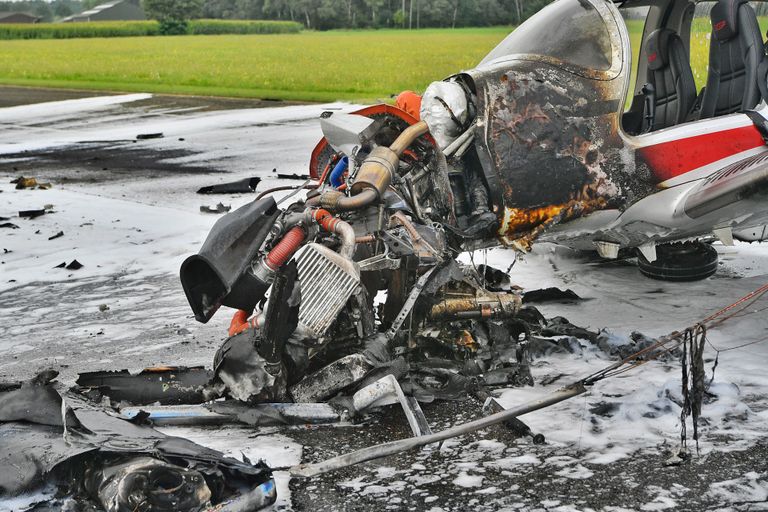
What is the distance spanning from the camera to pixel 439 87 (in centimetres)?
627

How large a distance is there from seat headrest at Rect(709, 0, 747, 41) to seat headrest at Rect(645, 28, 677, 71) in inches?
23.1

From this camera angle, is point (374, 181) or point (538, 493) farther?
point (374, 181)

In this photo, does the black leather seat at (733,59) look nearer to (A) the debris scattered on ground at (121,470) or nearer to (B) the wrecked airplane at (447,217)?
(B) the wrecked airplane at (447,217)

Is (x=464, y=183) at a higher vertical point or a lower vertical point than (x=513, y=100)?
lower

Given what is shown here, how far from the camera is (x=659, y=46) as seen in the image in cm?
834

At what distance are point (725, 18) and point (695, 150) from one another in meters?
1.47

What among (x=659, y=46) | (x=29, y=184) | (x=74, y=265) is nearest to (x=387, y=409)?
(x=659, y=46)

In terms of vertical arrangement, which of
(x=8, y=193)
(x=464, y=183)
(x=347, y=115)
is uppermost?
(x=347, y=115)

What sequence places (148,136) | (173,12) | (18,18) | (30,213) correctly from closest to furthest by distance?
(30,213), (148,136), (173,12), (18,18)

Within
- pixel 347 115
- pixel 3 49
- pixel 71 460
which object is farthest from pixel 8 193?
pixel 3 49

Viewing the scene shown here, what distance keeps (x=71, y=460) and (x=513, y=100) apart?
11.8 feet

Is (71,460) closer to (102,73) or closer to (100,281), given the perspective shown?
(100,281)

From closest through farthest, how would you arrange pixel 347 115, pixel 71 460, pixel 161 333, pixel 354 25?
pixel 71 460 → pixel 347 115 → pixel 161 333 → pixel 354 25

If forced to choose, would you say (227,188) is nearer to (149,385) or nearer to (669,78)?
(669,78)
